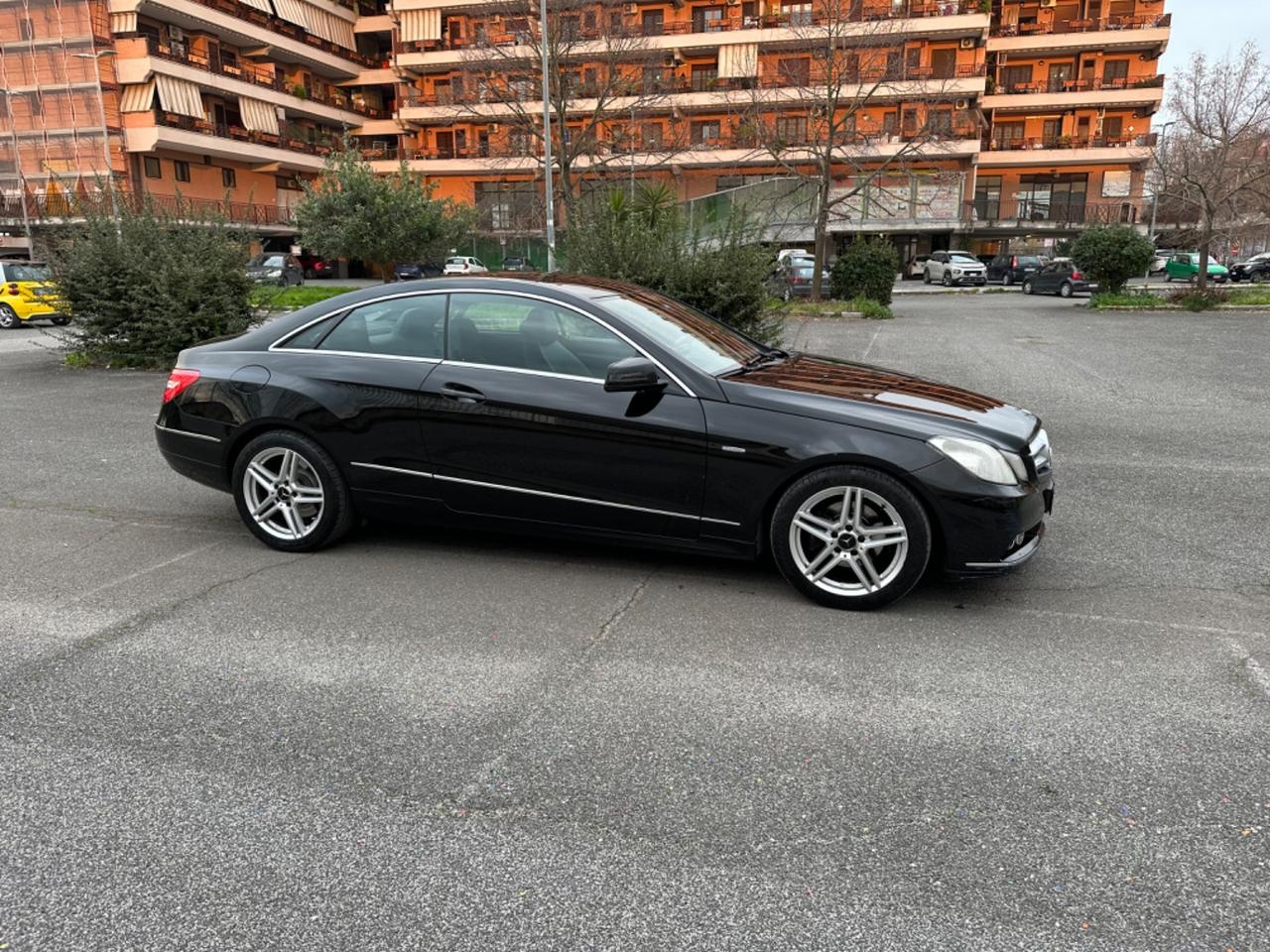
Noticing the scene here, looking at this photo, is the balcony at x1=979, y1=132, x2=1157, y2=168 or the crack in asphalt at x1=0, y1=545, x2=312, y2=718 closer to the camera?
the crack in asphalt at x1=0, y1=545, x2=312, y2=718

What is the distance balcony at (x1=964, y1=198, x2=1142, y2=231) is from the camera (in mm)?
55219

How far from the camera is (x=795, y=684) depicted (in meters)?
3.70

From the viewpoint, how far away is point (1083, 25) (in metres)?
55.6

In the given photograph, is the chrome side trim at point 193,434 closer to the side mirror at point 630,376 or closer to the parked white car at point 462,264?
the side mirror at point 630,376

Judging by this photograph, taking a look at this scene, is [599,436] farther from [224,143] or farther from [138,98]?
[224,143]

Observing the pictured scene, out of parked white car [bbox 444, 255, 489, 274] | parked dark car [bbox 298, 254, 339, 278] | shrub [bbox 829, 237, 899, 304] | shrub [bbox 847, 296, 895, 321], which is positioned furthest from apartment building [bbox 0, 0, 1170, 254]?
shrub [bbox 847, 296, 895, 321]

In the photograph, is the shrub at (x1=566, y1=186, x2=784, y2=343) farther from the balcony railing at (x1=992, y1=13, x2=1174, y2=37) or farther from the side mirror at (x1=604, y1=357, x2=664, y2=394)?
the balcony railing at (x1=992, y1=13, x2=1174, y2=37)

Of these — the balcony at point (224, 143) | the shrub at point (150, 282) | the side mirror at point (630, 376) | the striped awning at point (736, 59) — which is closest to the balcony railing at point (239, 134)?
the balcony at point (224, 143)

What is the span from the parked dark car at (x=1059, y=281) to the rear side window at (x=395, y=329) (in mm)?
33197

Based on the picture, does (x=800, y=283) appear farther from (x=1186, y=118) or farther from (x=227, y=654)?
(x=227, y=654)

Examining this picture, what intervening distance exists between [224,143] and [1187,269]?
4867cm

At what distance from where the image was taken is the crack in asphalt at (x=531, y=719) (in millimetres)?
2898

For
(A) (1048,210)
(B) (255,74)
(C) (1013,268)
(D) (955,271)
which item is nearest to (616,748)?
(C) (1013,268)

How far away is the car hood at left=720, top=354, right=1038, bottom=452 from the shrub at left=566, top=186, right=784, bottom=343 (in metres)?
5.44
